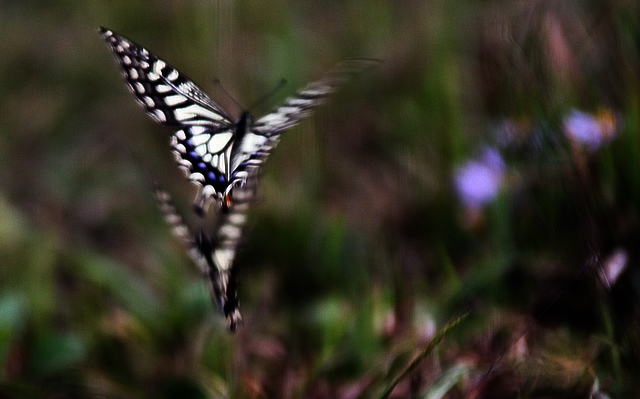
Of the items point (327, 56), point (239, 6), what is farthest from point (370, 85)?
point (239, 6)

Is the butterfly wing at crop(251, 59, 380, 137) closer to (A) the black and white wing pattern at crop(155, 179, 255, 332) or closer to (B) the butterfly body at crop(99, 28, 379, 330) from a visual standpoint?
(B) the butterfly body at crop(99, 28, 379, 330)

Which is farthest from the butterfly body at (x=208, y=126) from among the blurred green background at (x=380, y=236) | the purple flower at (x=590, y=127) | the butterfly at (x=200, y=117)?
the purple flower at (x=590, y=127)

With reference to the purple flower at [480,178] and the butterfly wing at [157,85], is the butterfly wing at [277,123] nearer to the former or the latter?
the butterfly wing at [157,85]

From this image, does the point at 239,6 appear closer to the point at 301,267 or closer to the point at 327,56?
the point at 327,56

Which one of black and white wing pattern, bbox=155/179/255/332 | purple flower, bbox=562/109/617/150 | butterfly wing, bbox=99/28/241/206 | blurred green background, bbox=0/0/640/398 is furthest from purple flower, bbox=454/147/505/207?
butterfly wing, bbox=99/28/241/206

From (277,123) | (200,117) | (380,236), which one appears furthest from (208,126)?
(380,236)

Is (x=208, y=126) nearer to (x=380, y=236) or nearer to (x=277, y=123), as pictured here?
(x=277, y=123)
